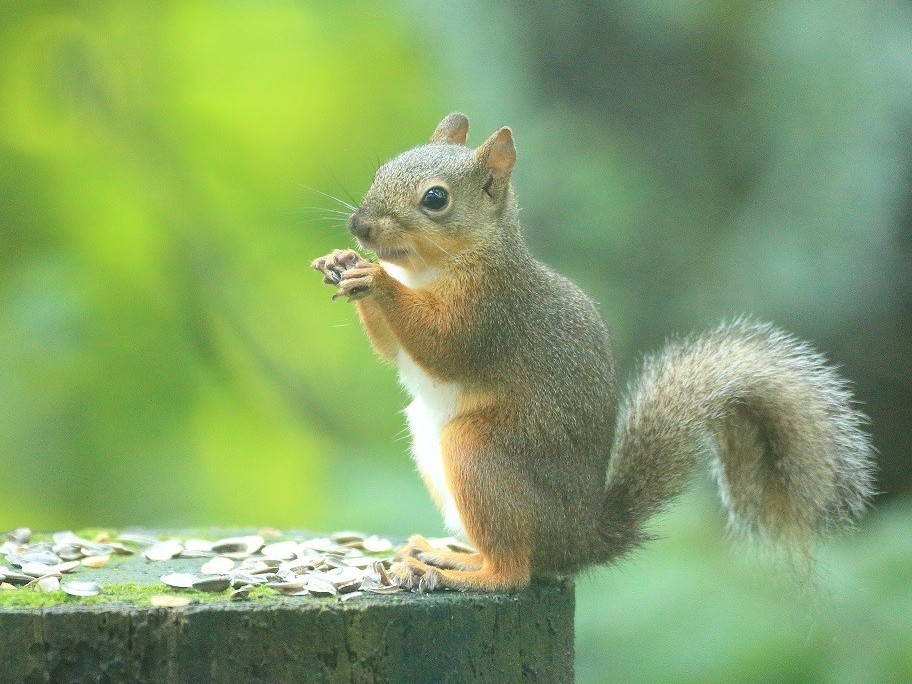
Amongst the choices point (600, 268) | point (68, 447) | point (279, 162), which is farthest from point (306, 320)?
point (600, 268)

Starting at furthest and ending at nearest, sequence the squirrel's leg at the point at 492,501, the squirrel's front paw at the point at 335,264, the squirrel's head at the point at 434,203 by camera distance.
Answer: the squirrel's head at the point at 434,203, the squirrel's front paw at the point at 335,264, the squirrel's leg at the point at 492,501

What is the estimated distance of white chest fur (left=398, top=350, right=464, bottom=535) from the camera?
306 cm

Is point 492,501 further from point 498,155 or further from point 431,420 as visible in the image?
point 498,155

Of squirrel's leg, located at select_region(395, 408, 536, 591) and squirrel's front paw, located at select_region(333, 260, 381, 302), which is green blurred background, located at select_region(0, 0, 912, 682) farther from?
squirrel's front paw, located at select_region(333, 260, 381, 302)

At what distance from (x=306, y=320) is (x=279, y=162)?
987mm

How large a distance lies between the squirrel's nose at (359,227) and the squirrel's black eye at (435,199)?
179mm

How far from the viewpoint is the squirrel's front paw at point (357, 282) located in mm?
2920

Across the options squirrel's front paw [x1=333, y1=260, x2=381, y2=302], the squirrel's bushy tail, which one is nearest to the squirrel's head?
squirrel's front paw [x1=333, y1=260, x2=381, y2=302]

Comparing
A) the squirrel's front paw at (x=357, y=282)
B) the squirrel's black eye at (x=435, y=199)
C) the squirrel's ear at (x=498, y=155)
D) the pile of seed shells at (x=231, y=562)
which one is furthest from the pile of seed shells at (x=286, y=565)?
the squirrel's ear at (x=498, y=155)

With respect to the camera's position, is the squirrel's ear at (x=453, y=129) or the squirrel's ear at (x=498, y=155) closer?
the squirrel's ear at (x=498, y=155)

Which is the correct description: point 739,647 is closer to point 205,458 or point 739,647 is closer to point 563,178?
point 563,178

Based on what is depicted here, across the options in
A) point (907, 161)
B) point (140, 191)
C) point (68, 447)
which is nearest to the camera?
point (907, 161)

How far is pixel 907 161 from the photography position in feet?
13.9

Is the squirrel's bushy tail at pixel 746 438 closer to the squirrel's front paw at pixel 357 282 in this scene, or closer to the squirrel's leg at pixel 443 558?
the squirrel's leg at pixel 443 558
